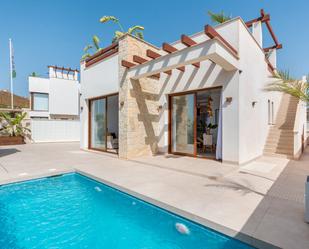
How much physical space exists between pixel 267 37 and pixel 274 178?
1305 cm

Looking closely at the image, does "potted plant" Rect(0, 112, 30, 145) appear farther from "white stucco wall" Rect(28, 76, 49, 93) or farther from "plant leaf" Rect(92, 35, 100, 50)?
"plant leaf" Rect(92, 35, 100, 50)

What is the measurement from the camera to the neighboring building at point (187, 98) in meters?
7.27

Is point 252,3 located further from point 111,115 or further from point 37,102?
point 37,102

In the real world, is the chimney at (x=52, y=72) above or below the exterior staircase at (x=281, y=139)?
above

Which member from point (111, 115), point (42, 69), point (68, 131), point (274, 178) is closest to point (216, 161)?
point (274, 178)

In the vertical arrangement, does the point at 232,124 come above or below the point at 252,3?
below

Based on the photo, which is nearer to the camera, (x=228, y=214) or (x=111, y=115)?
(x=228, y=214)

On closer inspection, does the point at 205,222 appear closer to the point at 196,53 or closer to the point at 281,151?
the point at 196,53

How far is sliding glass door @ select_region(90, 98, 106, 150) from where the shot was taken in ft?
37.8

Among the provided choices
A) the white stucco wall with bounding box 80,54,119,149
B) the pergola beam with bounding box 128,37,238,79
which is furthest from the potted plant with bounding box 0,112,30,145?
the pergola beam with bounding box 128,37,238,79

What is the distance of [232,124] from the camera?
24.2 ft

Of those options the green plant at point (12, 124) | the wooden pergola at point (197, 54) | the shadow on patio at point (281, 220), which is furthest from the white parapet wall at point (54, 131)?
the shadow on patio at point (281, 220)

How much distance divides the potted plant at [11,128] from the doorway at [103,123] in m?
8.33

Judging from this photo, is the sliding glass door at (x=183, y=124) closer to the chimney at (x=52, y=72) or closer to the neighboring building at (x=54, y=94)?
the neighboring building at (x=54, y=94)
